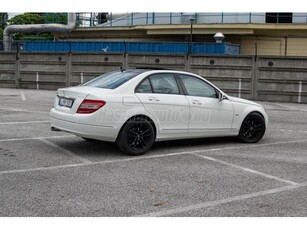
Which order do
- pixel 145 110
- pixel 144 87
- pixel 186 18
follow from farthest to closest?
pixel 186 18, pixel 144 87, pixel 145 110

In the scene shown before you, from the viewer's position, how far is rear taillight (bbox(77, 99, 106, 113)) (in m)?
6.85

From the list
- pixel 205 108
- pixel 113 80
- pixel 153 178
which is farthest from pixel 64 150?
pixel 205 108

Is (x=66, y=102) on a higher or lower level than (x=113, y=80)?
lower

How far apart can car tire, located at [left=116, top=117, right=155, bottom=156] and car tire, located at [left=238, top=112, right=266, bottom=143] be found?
2218 millimetres

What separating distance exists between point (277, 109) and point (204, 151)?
8774 mm

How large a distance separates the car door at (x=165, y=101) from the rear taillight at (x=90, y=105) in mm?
721

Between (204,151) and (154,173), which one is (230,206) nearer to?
(154,173)

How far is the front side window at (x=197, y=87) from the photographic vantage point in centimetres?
796

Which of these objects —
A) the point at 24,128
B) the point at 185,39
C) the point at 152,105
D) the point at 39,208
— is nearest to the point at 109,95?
the point at 152,105

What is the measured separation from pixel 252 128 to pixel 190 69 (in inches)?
443

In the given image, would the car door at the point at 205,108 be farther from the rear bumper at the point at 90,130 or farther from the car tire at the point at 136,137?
the rear bumper at the point at 90,130

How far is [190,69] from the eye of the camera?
19.8 metres

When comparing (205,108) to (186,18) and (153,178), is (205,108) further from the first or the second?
(186,18)

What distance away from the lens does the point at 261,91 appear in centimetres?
1881
